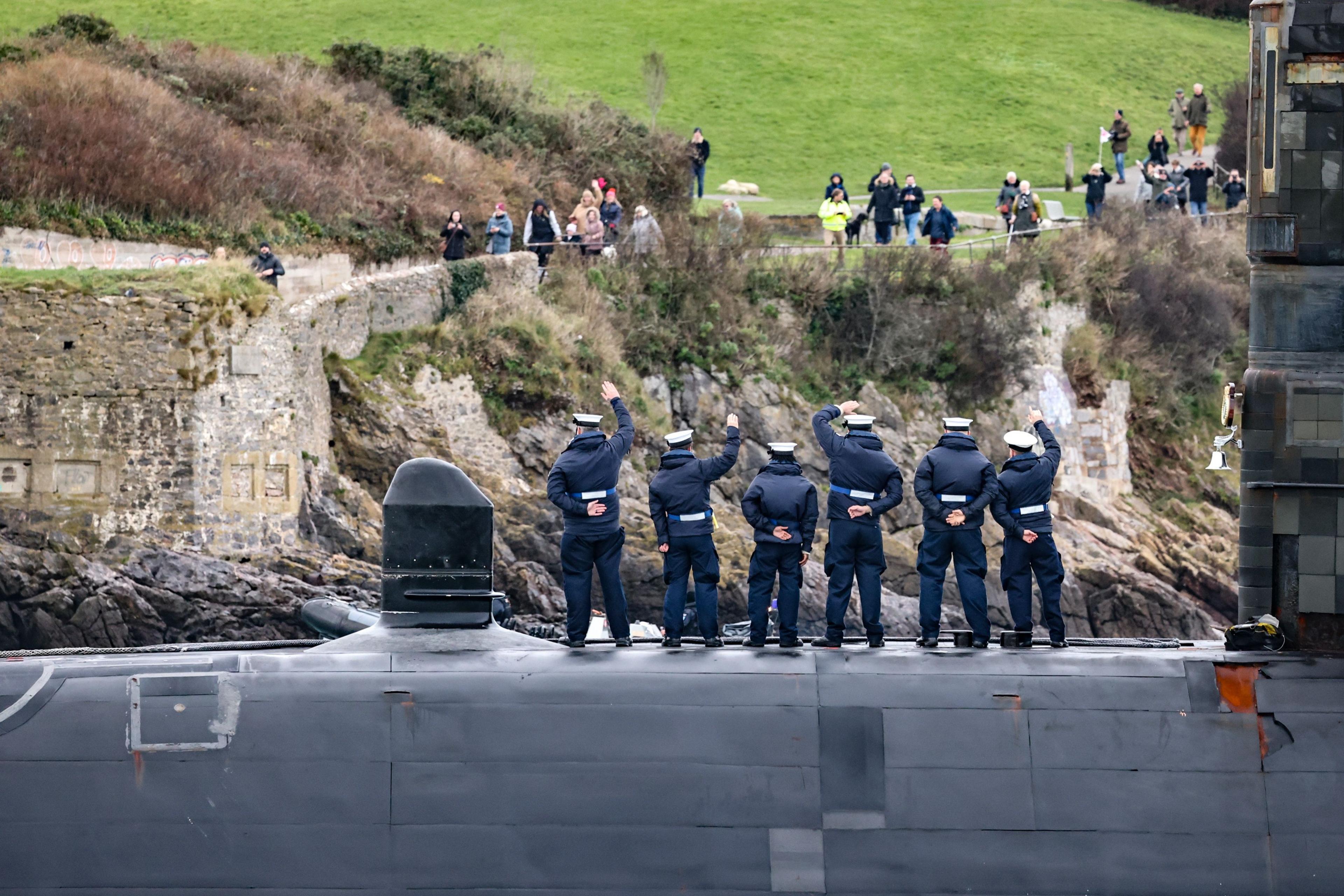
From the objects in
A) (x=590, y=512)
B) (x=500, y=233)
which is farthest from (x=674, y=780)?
(x=500, y=233)

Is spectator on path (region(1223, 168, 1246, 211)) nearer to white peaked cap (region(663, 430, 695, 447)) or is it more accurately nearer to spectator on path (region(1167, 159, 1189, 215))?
spectator on path (region(1167, 159, 1189, 215))

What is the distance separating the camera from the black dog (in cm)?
4150

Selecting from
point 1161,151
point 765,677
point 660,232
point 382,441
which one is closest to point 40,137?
point 382,441

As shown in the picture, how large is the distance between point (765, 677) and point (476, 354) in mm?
22270

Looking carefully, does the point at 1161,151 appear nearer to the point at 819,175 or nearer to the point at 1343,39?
the point at 819,175

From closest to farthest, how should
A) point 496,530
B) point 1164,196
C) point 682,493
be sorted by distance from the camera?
point 682,493
point 496,530
point 1164,196

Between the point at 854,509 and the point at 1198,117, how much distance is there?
4317 centimetres

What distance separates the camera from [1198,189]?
46188mm

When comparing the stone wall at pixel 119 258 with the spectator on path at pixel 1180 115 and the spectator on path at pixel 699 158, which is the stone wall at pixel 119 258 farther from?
the spectator on path at pixel 1180 115

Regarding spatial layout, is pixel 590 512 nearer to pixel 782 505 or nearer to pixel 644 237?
pixel 782 505

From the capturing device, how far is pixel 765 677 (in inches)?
432

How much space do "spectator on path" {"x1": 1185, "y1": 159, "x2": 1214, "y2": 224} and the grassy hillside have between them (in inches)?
484

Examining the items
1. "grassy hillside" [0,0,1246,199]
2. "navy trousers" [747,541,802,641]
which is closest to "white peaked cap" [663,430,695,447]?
"navy trousers" [747,541,802,641]

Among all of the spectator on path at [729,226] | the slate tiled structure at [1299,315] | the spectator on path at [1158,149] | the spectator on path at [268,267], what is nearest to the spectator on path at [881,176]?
the spectator on path at [729,226]
